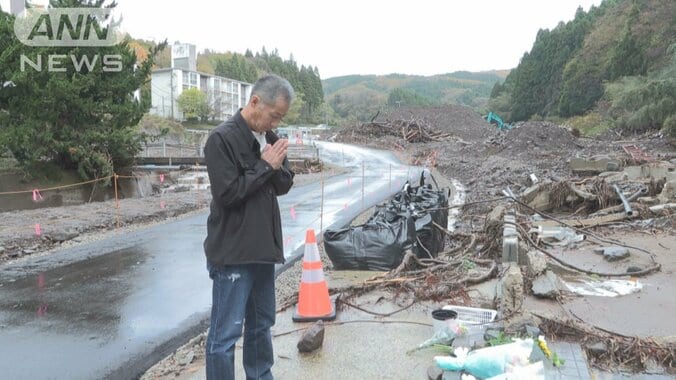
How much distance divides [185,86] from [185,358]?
292 feet

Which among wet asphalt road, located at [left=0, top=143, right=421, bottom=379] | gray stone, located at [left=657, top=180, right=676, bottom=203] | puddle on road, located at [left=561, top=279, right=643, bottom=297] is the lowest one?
wet asphalt road, located at [left=0, top=143, right=421, bottom=379]

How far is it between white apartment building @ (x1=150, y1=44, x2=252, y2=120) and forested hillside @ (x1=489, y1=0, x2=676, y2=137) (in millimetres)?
44702

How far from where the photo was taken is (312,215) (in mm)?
13242

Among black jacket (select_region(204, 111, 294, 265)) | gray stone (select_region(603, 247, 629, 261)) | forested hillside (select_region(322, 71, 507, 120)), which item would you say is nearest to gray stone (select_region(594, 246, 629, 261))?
gray stone (select_region(603, 247, 629, 261))

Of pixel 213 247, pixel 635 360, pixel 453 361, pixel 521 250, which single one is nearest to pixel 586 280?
pixel 521 250

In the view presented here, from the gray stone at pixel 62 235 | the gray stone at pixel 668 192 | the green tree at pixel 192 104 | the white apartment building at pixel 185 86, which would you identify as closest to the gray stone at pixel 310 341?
the gray stone at pixel 62 235

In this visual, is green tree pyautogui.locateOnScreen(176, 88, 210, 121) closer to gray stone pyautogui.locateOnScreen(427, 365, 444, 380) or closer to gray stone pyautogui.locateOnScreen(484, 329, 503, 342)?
gray stone pyautogui.locateOnScreen(484, 329, 503, 342)

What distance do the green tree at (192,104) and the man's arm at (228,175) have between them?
74535mm

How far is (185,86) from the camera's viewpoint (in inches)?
3455

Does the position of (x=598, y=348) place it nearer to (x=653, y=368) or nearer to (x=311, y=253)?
(x=653, y=368)

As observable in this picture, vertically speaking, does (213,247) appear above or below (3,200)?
above

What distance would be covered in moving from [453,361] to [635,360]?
4.76 ft

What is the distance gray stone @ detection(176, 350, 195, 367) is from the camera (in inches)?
173

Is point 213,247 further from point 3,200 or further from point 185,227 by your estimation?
point 3,200
